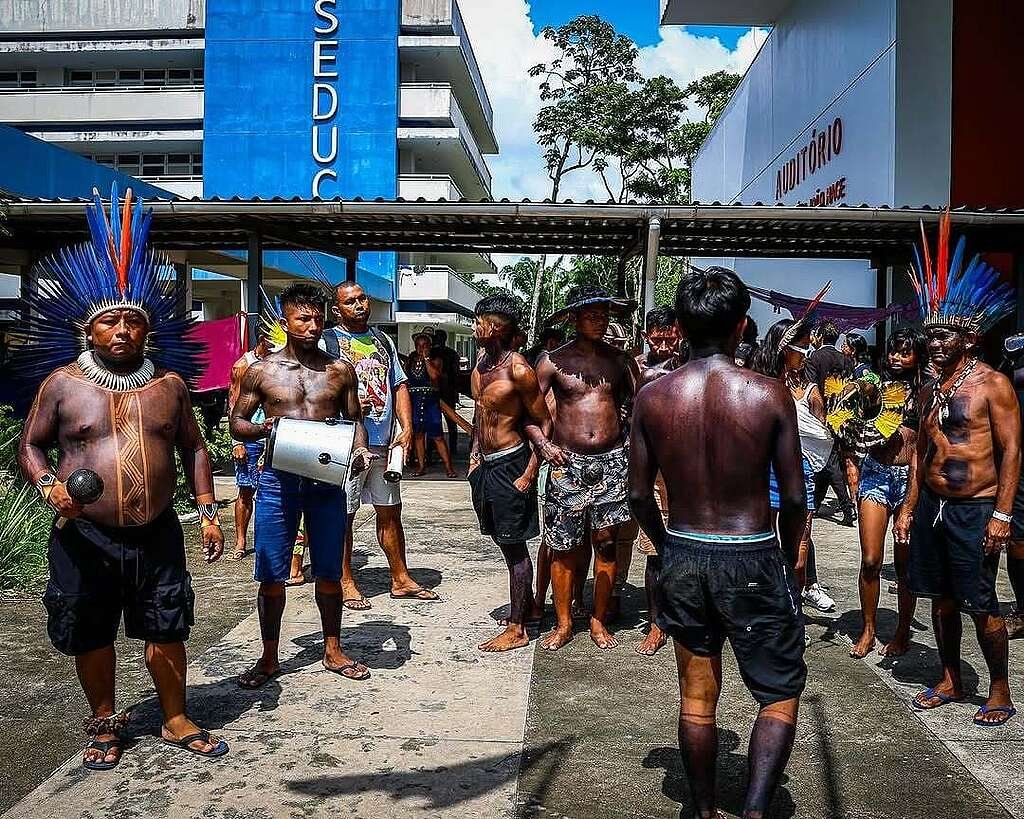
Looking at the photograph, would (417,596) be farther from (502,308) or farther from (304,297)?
(304,297)

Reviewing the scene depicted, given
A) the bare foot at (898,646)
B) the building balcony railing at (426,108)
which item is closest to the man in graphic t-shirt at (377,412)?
the bare foot at (898,646)

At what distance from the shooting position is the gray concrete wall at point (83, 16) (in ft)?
131

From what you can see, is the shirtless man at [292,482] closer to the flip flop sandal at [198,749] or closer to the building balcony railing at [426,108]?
the flip flop sandal at [198,749]

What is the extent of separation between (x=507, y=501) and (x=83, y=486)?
96.9 inches

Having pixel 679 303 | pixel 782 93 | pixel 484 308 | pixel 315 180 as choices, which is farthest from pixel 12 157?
pixel 315 180

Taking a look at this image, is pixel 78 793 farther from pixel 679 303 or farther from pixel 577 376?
pixel 577 376

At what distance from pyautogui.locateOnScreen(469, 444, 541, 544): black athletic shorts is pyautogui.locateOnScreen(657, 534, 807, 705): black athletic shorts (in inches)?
89.3

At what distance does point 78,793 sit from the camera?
3.62 m

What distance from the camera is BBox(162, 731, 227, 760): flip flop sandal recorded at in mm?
3965

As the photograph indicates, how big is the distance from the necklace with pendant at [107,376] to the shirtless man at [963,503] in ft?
11.5

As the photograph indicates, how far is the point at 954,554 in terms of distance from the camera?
4461 mm

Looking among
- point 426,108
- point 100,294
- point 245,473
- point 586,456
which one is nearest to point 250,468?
point 245,473

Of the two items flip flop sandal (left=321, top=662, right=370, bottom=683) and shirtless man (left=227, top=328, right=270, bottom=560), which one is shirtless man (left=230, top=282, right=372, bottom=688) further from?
shirtless man (left=227, top=328, right=270, bottom=560)

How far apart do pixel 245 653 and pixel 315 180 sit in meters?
33.8
